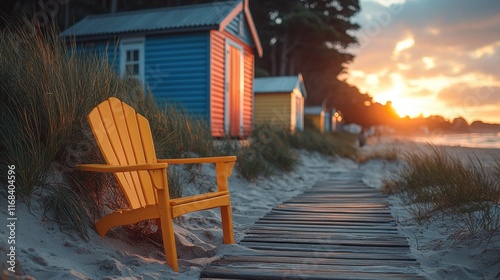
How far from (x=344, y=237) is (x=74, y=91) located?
7.22ft

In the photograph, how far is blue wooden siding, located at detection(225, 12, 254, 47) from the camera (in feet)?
35.7

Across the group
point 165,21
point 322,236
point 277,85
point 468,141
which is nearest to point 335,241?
point 322,236

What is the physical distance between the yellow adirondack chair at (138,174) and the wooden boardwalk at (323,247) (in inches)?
13.8

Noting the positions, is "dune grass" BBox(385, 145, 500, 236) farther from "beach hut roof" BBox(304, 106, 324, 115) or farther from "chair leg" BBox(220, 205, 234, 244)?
"beach hut roof" BBox(304, 106, 324, 115)

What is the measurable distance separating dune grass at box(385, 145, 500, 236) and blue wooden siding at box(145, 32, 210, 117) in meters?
5.89

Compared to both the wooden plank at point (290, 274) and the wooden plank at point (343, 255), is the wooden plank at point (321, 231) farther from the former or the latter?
the wooden plank at point (290, 274)

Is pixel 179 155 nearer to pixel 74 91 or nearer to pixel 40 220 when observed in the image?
pixel 74 91

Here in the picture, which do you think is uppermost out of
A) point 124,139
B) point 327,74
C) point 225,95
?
point 327,74

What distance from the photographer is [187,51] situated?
9.91 metres

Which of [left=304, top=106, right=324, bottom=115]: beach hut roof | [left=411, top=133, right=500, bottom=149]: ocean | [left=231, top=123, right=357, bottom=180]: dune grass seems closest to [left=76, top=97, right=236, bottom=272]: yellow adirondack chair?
[left=231, top=123, right=357, bottom=180]: dune grass

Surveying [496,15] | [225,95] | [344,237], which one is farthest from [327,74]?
[344,237]

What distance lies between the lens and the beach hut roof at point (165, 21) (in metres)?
9.73

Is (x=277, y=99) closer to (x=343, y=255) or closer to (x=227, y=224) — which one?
(x=227, y=224)

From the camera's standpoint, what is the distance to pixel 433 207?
145 inches
